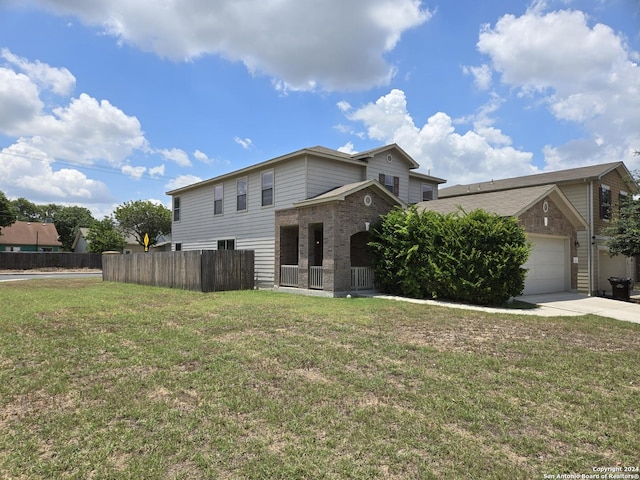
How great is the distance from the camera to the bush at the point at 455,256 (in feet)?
38.9

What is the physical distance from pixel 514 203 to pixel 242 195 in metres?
12.1

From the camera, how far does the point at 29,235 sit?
2170 inches

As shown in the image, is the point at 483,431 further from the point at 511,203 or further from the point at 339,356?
the point at 511,203

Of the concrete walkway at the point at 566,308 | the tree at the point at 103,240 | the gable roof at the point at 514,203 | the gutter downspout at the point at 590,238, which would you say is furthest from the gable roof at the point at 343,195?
the tree at the point at 103,240

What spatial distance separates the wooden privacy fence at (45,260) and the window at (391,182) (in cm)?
3363

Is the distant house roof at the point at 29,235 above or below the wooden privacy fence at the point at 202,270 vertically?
above

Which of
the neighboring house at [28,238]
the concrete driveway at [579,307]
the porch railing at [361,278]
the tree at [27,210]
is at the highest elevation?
the tree at [27,210]

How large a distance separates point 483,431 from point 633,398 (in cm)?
220

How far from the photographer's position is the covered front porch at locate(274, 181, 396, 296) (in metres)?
Answer: 14.2

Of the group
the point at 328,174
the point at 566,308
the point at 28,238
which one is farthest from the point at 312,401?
the point at 28,238

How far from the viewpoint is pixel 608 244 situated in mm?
16203

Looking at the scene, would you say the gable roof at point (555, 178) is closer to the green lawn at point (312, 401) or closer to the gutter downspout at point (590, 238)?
the gutter downspout at point (590, 238)

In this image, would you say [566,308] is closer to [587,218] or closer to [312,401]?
[587,218]

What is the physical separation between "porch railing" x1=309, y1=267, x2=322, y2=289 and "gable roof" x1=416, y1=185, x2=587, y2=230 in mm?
4896
